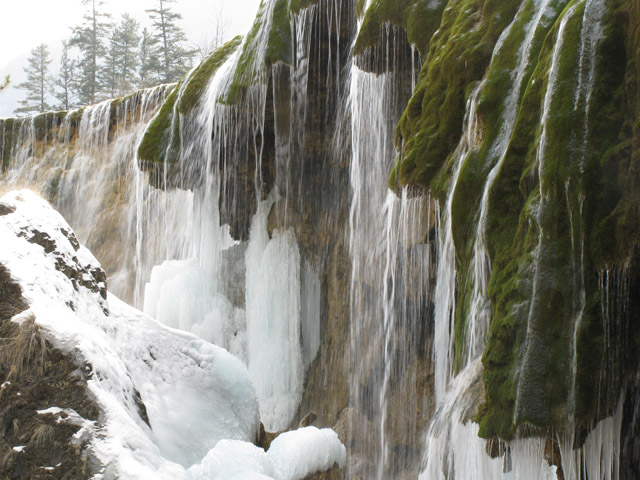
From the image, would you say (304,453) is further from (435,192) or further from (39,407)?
(435,192)

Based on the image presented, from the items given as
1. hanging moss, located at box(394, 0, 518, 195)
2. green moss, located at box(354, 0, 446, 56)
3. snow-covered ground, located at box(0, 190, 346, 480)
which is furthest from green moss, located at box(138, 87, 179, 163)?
hanging moss, located at box(394, 0, 518, 195)

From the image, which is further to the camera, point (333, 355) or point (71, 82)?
point (71, 82)

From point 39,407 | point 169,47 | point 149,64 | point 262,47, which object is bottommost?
point 39,407

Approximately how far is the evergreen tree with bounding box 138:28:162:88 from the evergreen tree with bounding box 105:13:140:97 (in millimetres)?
528

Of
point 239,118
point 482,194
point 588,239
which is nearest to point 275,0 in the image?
point 239,118

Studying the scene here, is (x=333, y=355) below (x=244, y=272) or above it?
below

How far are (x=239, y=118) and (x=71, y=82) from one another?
100ft

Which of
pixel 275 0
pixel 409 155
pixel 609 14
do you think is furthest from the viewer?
pixel 275 0

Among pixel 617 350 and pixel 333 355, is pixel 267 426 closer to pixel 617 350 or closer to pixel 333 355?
pixel 333 355

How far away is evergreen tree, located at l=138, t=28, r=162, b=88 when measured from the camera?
1336 inches

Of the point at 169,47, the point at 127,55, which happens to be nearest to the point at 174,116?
the point at 169,47

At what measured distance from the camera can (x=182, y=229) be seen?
571 inches

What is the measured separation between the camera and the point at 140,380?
239 inches

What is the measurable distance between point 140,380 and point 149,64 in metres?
30.7
